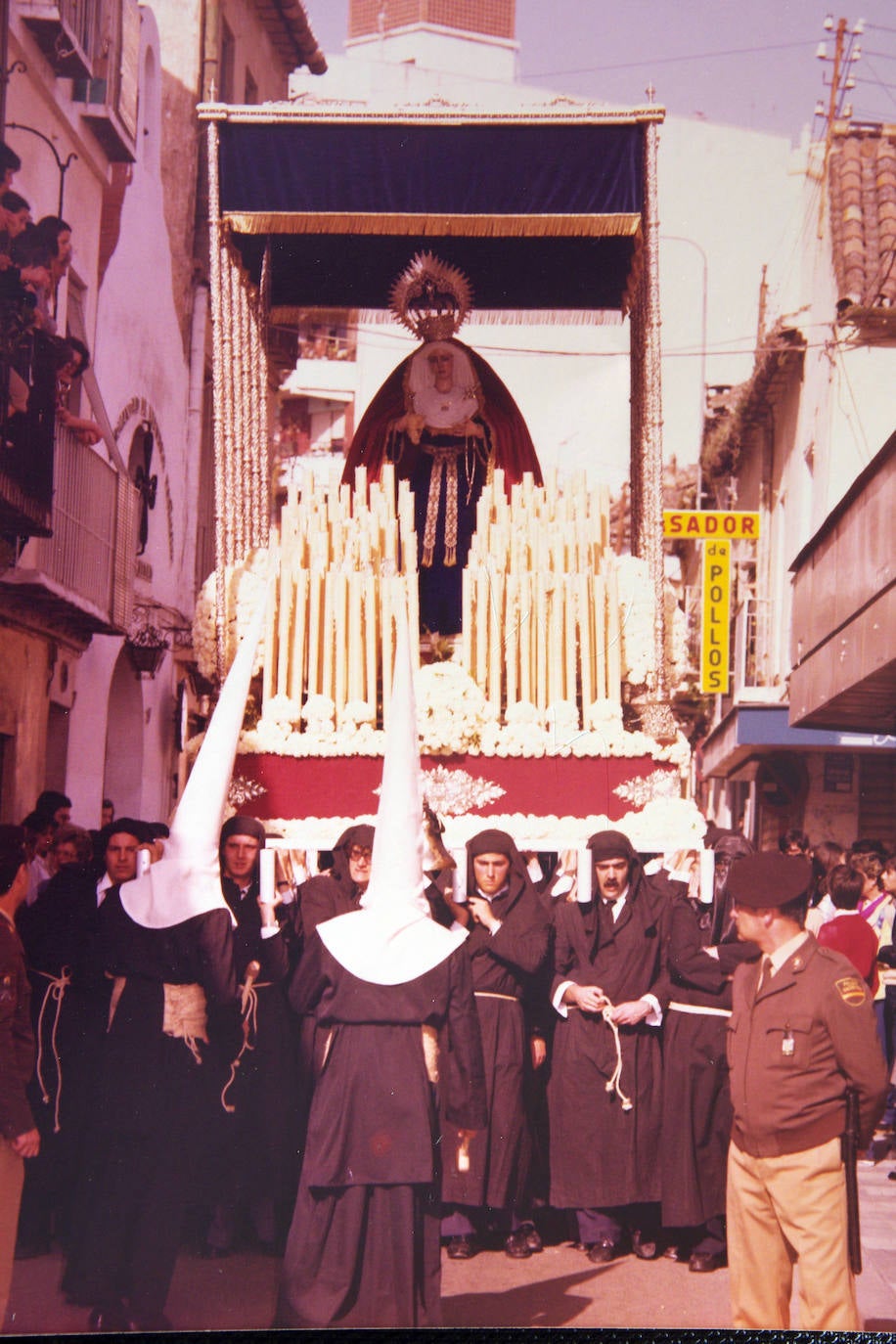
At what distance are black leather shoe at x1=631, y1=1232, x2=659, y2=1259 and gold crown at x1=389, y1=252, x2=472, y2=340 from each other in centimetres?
454

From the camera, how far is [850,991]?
4.11 m

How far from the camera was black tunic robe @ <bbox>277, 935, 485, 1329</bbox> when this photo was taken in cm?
436

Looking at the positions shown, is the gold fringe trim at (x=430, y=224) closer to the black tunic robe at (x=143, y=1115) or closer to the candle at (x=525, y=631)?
the candle at (x=525, y=631)

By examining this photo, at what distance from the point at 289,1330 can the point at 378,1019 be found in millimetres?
865

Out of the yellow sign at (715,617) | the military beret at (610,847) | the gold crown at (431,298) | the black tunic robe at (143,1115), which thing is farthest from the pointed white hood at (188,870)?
the yellow sign at (715,617)

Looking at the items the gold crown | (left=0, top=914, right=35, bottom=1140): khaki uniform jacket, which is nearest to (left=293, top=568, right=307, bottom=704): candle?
the gold crown

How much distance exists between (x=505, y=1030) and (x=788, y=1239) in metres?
1.61

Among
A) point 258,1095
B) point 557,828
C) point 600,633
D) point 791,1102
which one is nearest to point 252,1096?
point 258,1095

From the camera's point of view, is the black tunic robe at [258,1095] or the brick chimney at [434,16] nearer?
the black tunic robe at [258,1095]

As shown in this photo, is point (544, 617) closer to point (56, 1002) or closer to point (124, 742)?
point (56, 1002)

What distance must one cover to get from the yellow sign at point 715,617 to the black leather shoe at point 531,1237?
392 inches

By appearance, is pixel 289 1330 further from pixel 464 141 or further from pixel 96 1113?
pixel 464 141

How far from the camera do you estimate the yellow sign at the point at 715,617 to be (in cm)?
1515

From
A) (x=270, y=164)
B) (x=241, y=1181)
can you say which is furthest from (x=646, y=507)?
(x=241, y=1181)
